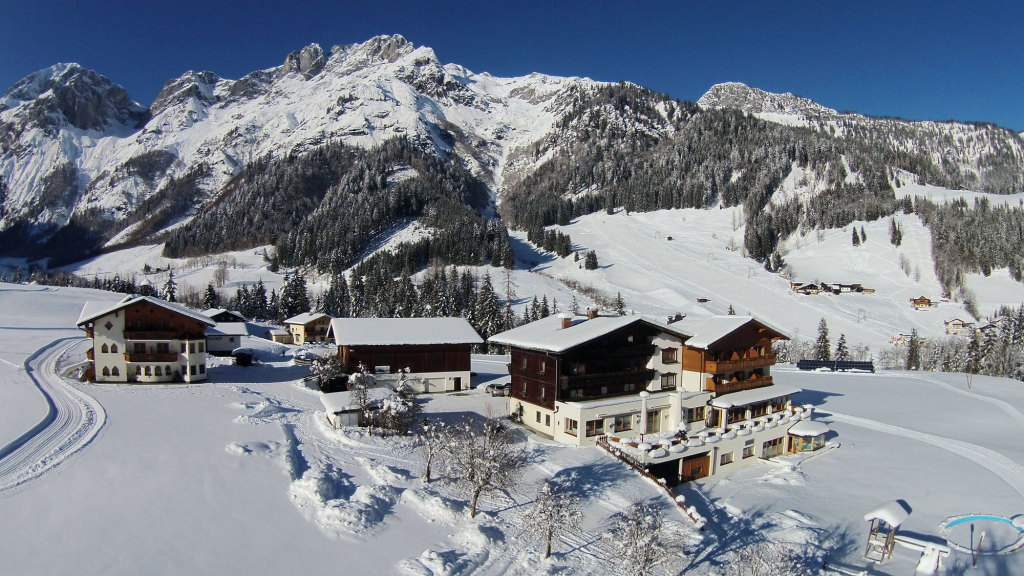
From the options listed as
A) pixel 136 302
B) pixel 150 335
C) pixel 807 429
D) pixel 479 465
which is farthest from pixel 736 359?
pixel 136 302

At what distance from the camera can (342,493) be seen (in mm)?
22469

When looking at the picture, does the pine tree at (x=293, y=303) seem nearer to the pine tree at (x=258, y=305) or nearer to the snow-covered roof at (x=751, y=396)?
the pine tree at (x=258, y=305)

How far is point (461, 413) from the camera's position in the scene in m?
37.9

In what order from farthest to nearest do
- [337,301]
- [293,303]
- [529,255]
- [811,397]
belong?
[529,255] → [337,301] → [293,303] → [811,397]

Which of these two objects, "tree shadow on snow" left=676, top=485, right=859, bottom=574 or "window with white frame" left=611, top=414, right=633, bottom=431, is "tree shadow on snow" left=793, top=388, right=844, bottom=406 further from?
"tree shadow on snow" left=676, top=485, right=859, bottom=574

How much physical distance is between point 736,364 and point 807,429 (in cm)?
601

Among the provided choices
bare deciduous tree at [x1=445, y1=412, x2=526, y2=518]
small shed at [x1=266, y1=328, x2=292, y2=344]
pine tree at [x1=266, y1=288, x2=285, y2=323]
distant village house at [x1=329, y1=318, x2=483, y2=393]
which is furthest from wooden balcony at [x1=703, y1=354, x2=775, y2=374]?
pine tree at [x1=266, y1=288, x2=285, y2=323]

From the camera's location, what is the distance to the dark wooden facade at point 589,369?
34.5m

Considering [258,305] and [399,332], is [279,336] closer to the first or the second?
[258,305]

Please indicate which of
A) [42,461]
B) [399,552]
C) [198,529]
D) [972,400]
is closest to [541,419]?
[399,552]

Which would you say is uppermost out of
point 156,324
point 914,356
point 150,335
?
point 156,324

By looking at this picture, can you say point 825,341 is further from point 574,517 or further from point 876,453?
point 574,517

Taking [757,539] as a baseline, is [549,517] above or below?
above

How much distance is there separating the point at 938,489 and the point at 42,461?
140ft
